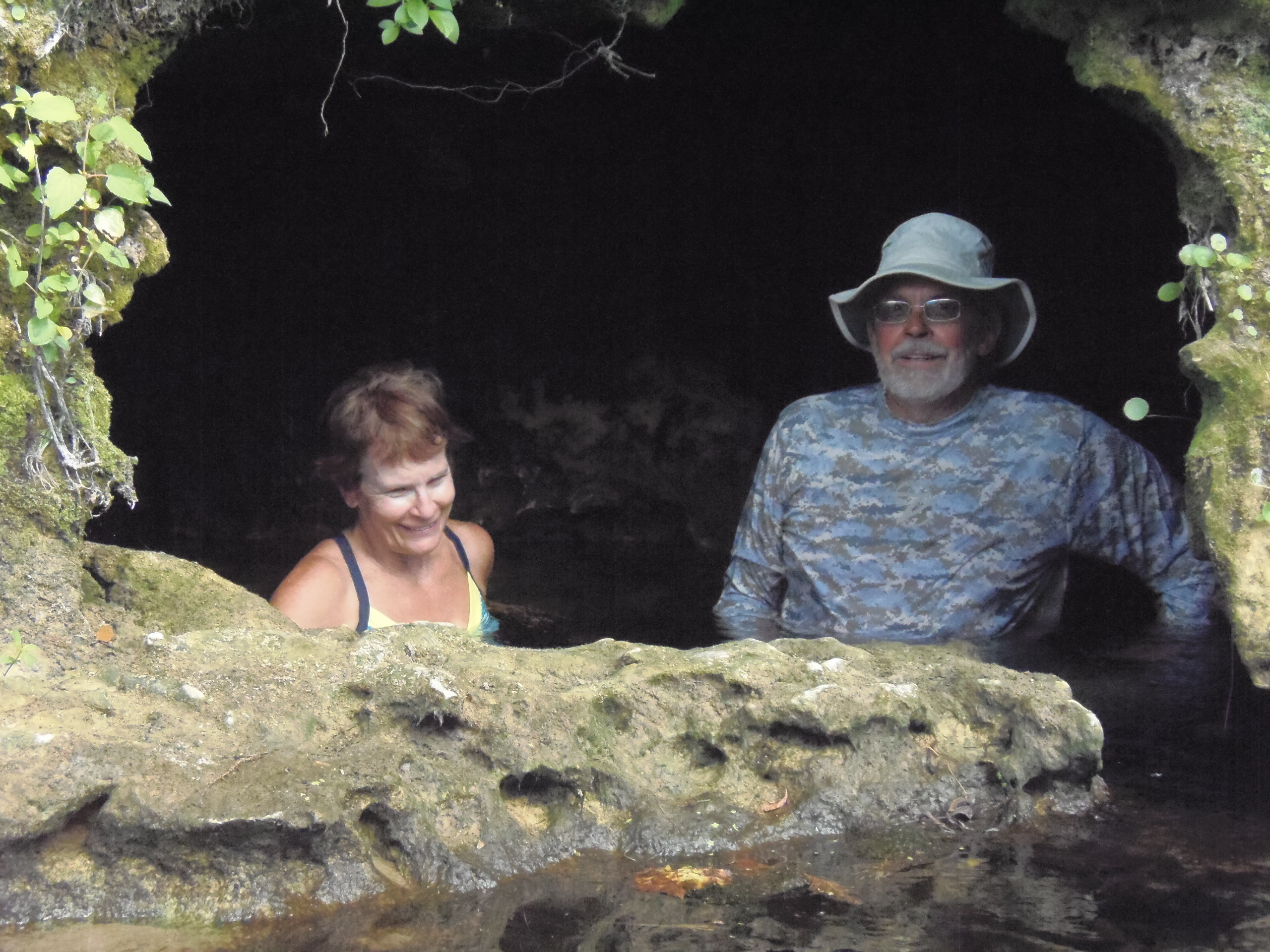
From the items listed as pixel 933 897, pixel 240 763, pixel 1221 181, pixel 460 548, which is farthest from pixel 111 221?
pixel 1221 181

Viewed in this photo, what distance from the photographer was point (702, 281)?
27.1 ft

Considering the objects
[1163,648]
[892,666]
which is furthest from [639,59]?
[892,666]

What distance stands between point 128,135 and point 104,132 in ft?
0.18

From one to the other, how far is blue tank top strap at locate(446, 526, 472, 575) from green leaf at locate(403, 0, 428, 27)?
6.39ft

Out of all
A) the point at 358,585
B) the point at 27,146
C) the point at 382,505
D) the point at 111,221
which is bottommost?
the point at 358,585

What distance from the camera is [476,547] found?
4848mm

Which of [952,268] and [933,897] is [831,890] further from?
[952,268]

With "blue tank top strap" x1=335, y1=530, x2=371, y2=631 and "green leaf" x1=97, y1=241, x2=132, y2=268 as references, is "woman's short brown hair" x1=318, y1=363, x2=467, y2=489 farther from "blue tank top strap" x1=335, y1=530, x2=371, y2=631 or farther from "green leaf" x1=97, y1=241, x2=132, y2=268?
"green leaf" x1=97, y1=241, x2=132, y2=268

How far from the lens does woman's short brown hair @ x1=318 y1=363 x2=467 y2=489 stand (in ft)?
13.5

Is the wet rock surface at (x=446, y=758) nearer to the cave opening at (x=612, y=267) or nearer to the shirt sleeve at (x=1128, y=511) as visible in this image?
the shirt sleeve at (x=1128, y=511)

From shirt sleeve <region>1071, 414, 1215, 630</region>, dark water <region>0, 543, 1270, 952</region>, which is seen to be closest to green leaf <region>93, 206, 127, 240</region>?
dark water <region>0, 543, 1270, 952</region>

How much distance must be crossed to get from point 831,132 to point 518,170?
74.8 inches

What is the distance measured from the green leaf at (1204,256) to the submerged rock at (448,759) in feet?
3.78

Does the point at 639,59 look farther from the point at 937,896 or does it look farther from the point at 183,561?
the point at 937,896
